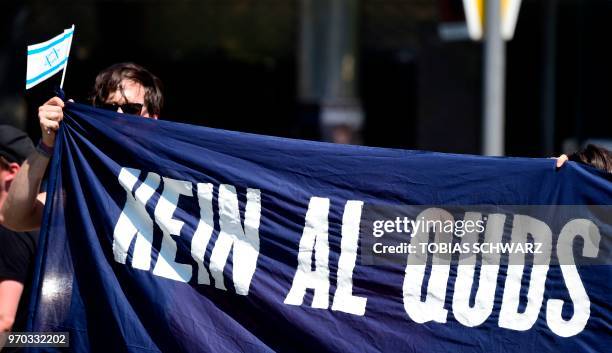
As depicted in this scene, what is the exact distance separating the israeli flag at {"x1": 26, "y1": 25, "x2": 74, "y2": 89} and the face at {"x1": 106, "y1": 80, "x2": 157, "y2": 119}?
24 centimetres

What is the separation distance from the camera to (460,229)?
156 inches

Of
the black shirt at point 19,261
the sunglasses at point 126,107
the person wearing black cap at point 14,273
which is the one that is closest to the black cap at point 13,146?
the person wearing black cap at point 14,273

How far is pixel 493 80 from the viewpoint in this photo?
5.35m

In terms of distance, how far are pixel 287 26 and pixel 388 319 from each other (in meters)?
5.98

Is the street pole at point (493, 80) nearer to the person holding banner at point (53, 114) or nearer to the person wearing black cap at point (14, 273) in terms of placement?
the person holding banner at point (53, 114)

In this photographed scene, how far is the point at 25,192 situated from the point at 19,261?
34 centimetres

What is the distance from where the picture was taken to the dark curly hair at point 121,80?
13.3 ft

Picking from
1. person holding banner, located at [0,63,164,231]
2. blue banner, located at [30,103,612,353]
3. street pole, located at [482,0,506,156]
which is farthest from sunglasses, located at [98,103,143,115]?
street pole, located at [482,0,506,156]

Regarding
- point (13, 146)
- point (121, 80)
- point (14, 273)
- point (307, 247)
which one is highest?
point (121, 80)

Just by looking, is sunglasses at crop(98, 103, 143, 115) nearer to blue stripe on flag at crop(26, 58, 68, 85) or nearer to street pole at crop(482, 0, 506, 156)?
blue stripe on flag at crop(26, 58, 68, 85)

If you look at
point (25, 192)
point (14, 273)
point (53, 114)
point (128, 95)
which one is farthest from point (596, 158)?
point (14, 273)

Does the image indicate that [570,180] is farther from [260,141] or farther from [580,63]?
[580,63]

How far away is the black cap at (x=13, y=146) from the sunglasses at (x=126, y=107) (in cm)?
45

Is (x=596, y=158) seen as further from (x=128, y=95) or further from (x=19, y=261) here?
(x=19, y=261)
